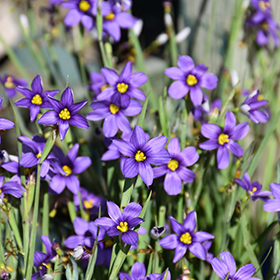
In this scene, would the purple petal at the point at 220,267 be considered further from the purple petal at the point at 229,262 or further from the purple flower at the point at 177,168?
the purple flower at the point at 177,168

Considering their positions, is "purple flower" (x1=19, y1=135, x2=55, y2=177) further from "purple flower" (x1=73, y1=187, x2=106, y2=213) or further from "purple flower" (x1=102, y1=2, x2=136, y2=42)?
"purple flower" (x1=102, y1=2, x2=136, y2=42)

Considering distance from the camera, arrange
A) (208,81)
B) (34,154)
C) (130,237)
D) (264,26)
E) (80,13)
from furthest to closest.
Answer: (264,26) < (80,13) < (208,81) < (34,154) < (130,237)

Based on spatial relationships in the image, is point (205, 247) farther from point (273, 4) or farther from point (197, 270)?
point (273, 4)

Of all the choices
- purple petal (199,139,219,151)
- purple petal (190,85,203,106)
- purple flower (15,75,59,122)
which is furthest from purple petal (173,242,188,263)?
purple flower (15,75,59,122)

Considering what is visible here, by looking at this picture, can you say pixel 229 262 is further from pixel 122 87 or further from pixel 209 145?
pixel 122 87

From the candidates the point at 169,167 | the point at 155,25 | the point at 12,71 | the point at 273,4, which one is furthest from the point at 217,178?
the point at 12,71

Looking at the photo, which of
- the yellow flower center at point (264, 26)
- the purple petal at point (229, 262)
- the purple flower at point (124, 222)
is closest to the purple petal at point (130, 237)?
the purple flower at point (124, 222)

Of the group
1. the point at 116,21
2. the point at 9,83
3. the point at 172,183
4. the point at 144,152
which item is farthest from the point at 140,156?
the point at 9,83
